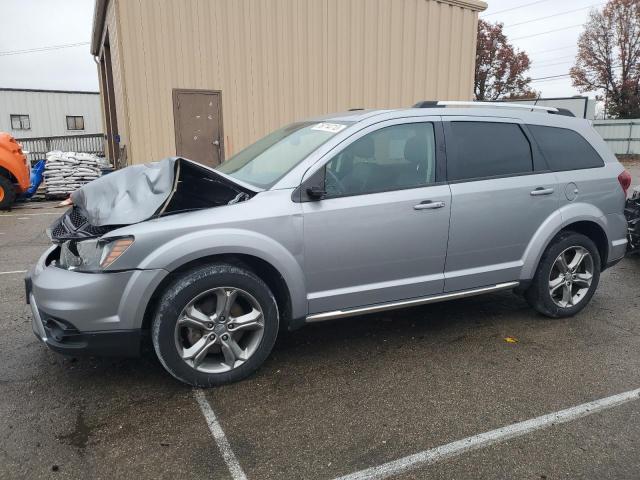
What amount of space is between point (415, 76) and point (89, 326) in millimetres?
11571

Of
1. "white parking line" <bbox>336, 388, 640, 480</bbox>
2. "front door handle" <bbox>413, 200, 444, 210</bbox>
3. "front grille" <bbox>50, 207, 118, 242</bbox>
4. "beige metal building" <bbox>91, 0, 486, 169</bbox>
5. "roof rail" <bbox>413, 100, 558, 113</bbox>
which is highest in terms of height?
"beige metal building" <bbox>91, 0, 486, 169</bbox>

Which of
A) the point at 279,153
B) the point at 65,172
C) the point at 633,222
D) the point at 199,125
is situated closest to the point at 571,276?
the point at 633,222

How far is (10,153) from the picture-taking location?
11.5 m

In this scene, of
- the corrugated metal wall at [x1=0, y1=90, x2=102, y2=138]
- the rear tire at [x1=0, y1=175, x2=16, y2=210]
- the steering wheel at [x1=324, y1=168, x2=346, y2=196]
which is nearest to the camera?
the steering wheel at [x1=324, y1=168, x2=346, y2=196]

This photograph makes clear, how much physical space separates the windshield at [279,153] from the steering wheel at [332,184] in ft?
0.71

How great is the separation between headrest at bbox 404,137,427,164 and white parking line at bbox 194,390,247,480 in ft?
7.05

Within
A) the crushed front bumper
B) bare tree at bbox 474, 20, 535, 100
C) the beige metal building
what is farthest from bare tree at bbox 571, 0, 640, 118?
the crushed front bumper

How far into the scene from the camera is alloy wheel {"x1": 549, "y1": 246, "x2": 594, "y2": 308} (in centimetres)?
441

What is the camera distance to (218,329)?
125 inches

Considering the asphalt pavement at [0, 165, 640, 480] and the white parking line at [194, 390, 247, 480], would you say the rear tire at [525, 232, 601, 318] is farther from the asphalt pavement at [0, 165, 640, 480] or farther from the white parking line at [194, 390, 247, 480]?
the white parking line at [194, 390, 247, 480]

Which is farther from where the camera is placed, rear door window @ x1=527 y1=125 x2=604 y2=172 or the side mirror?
rear door window @ x1=527 y1=125 x2=604 y2=172

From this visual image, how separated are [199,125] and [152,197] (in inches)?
328

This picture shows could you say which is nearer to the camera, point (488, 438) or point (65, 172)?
point (488, 438)

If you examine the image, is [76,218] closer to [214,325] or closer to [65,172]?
[214,325]
